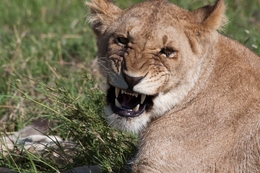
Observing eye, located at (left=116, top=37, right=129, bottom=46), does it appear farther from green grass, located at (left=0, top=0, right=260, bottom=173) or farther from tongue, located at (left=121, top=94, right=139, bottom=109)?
green grass, located at (left=0, top=0, right=260, bottom=173)

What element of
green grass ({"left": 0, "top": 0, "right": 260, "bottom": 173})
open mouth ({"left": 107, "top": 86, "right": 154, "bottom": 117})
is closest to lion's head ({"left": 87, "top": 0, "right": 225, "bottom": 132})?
open mouth ({"left": 107, "top": 86, "right": 154, "bottom": 117})

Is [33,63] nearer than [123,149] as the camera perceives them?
No

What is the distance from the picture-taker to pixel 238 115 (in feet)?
13.8

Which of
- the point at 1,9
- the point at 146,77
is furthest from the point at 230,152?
the point at 1,9

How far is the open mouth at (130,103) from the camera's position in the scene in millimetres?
4191

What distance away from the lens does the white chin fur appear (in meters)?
4.23

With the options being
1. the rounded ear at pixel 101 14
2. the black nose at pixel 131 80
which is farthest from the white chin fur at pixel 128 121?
the rounded ear at pixel 101 14

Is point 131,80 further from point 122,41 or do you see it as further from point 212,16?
point 212,16

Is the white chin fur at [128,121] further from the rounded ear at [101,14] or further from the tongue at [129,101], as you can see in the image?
the rounded ear at [101,14]

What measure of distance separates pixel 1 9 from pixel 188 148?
4.93m

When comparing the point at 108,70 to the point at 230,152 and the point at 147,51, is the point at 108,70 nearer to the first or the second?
the point at 147,51

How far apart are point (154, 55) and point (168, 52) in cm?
10

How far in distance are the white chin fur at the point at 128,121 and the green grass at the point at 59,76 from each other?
0.31 metres

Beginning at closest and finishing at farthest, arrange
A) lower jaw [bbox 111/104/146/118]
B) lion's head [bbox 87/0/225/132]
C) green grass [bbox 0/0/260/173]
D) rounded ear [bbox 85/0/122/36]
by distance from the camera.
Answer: lion's head [bbox 87/0/225/132] → lower jaw [bbox 111/104/146/118] → rounded ear [bbox 85/0/122/36] → green grass [bbox 0/0/260/173]
